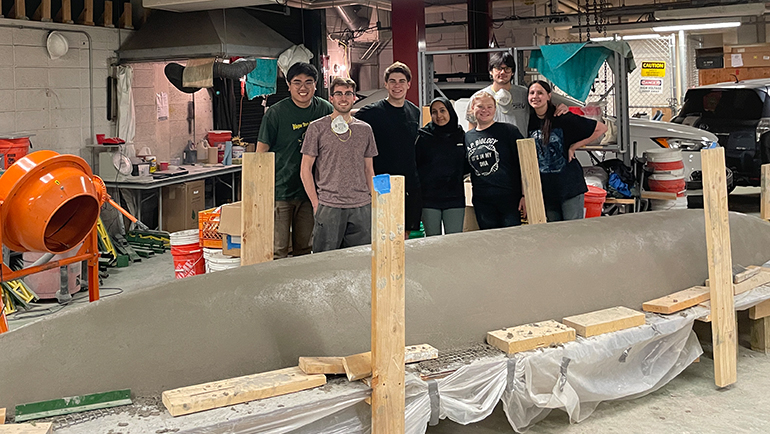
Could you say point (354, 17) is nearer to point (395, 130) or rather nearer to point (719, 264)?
point (395, 130)

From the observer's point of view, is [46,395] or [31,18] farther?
[31,18]

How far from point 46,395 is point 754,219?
4326mm

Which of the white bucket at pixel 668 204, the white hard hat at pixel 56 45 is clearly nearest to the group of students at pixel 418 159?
the white bucket at pixel 668 204

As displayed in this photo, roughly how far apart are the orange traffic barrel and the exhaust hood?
13.0 feet

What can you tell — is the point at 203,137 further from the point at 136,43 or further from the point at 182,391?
the point at 182,391

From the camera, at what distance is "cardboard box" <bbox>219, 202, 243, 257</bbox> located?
4512 millimetres

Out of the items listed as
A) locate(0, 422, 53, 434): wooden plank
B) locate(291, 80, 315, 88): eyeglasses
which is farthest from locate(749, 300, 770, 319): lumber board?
locate(0, 422, 53, 434): wooden plank

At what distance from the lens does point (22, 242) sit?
4410mm

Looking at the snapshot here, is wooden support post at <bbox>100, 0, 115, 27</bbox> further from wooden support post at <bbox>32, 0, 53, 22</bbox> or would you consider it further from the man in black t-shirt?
the man in black t-shirt

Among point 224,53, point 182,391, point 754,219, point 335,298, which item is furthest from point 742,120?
point 182,391

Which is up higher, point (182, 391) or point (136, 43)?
point (136, 43)

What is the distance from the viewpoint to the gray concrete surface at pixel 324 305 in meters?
2.76

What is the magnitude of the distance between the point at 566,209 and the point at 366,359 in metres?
2.46

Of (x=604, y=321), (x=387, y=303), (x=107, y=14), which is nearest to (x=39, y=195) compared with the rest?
(x=387, y=303)
